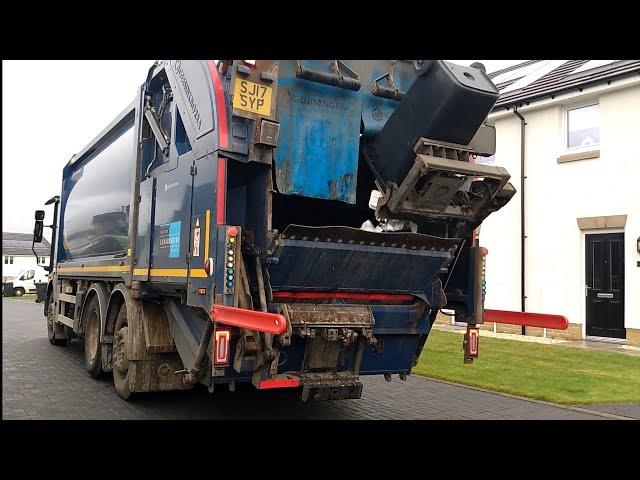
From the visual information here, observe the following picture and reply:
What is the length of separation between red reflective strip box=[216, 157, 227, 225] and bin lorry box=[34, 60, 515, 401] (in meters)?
0.01

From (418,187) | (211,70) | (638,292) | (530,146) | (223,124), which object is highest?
(530,146)

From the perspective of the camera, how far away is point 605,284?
12117 mm

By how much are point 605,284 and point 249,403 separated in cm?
827

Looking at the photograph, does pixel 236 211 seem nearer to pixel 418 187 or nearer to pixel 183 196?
pixel 183 196

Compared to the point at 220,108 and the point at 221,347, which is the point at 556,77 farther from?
the point at 221,347

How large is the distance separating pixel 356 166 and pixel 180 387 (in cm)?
295

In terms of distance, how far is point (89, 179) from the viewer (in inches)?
366

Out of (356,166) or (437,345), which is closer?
(356,166)

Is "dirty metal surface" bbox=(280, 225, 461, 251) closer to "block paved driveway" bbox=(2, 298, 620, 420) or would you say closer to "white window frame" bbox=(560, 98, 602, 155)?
"block paved driveway" bbox=(2, 298, 620, 420)

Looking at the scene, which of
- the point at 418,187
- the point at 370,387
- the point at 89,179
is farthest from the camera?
the point at 89,179

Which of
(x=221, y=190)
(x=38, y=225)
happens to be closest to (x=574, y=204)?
(x=221, y=190)

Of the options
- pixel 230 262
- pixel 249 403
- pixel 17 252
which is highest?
pixel 17 252

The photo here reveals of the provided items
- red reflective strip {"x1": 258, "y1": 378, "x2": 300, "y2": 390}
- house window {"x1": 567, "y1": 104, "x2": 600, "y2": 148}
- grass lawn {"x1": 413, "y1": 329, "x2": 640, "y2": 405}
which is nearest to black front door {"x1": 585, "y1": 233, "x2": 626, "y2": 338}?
grass lawn {"x1": 413, "y1": 329, "x2": 640, "y2": 405}
